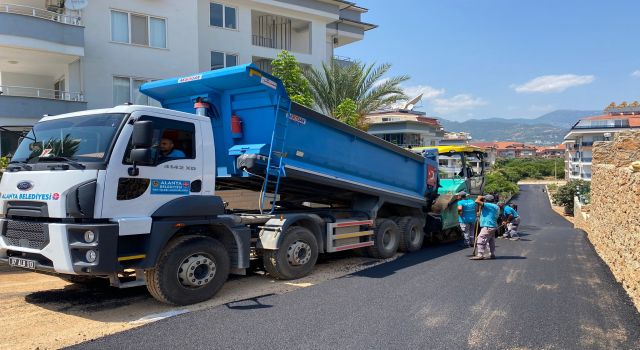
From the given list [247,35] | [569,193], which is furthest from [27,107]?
[569,193]

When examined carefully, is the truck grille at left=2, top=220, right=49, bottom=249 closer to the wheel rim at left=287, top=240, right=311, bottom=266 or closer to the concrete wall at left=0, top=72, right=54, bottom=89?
the wheel rim at left=287, top=240, right=311, bottom=266

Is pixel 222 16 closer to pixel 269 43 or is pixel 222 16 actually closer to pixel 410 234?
pixel 269 43

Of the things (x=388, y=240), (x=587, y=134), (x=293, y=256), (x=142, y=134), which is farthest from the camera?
(x=587, y=134)

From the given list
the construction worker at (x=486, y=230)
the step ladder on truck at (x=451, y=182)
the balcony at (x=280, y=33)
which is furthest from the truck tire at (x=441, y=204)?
the balcony at (x=280, y=33)

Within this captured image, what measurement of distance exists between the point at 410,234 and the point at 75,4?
12.8m

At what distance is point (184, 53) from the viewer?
18078 millimetres

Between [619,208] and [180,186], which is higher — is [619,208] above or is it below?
below

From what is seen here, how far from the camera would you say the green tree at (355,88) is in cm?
1894

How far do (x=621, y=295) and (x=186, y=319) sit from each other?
570cm

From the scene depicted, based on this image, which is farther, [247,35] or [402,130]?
[402,130]

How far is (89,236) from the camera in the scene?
16.5ft

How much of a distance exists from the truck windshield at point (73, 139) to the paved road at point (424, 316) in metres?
2.06

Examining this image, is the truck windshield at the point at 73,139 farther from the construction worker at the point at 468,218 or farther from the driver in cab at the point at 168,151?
the construction worker at the point at 468,218

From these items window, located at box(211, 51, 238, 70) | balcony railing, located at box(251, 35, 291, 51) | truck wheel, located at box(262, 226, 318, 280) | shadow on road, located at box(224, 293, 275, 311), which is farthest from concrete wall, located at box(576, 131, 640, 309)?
balcony railing, located at box(251, 35, 291, 51)
